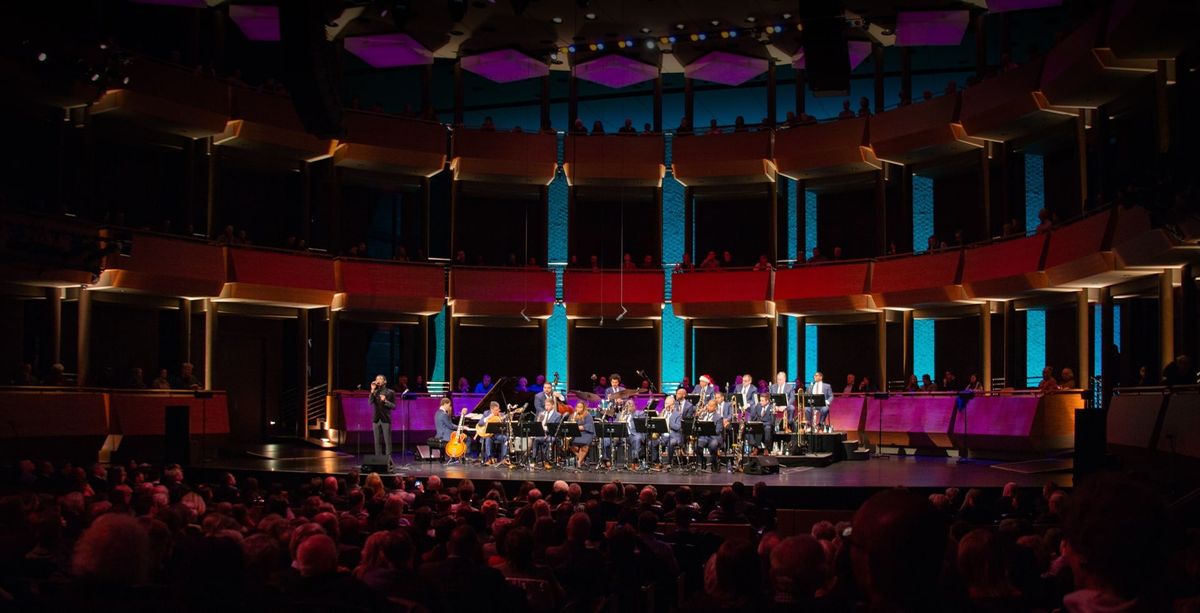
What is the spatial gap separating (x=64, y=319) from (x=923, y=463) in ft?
56.4

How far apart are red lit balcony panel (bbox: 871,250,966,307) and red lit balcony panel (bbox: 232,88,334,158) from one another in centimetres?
1311

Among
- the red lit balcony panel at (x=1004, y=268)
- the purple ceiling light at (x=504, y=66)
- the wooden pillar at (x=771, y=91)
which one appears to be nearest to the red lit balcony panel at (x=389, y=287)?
the purple ceiling light at (x=504, y=66)

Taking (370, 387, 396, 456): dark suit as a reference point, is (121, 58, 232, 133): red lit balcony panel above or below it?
above

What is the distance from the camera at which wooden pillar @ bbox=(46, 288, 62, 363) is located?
20656mm

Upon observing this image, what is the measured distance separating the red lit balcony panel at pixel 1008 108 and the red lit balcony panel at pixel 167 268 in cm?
1653

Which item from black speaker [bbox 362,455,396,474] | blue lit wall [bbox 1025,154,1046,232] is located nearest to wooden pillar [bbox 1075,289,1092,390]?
blue lit wall [bbox 1025,154,1046,232]

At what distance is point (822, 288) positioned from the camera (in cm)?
2569

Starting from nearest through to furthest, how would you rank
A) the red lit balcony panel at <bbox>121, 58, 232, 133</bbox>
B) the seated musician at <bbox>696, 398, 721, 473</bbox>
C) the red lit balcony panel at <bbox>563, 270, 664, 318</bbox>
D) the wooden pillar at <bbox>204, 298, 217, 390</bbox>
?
the seated musician at <bbox>696, 398, 721, 473</bbox> < the red lit balcony panel at <bbox>121, 58, 232, 133</bbox> < the wooden pillar at <bbox>204, 298, 217, 390</bbox> < the red lit balcony panel at <bbox>563, 270, 664, 318</bbox>

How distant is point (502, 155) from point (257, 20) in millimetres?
6549

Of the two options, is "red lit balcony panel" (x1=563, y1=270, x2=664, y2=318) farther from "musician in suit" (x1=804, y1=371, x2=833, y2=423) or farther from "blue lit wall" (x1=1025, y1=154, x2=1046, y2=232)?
"blue lit wall" (x1=1025, y1=154, x2=1046, y2=232)

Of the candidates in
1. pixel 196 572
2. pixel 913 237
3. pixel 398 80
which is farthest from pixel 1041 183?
pixel 196 572

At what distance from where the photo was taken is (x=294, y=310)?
2566 cm

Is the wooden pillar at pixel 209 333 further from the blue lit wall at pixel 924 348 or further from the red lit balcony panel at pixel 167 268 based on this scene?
the blue lit wall at pixel 924 348

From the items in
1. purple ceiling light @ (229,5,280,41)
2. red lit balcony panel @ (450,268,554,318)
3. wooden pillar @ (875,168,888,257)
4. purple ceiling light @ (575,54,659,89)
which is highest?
purple ceiling light @ (229,5,280,41)
